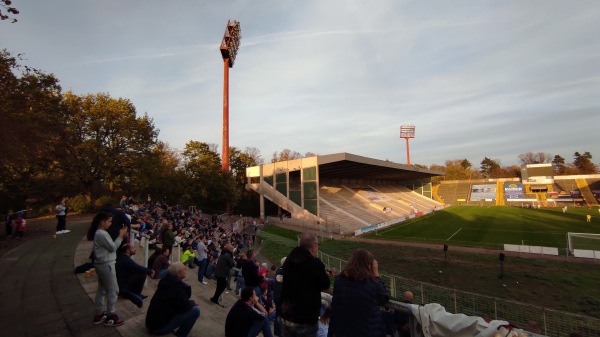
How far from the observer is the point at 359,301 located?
2758mm

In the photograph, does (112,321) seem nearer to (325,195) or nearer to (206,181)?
(206,181)

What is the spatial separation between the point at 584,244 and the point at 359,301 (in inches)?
1102

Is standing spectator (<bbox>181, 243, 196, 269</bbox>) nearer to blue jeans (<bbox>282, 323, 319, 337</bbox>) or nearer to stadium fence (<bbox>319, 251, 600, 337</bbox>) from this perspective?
stadium fence (<bbox>319, 251, 600, 337</bbox>)

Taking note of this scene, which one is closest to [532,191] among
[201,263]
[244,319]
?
[201,263]

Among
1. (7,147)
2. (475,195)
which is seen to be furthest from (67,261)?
(475,195)

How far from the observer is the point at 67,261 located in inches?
341

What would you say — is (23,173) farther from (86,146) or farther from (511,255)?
(511,255)

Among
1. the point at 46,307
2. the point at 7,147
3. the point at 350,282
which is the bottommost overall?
the point at 46,307

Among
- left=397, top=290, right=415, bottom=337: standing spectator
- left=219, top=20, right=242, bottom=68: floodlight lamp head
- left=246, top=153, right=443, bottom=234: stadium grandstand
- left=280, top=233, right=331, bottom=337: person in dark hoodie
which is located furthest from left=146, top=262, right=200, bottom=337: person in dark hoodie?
left=219, top=20, right=242, bottom=68: floodlight lamp head

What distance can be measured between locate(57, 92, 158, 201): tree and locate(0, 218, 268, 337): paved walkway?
17.6m

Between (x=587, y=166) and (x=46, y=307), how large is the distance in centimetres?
12424

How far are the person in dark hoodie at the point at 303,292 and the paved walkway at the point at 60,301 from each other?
8.85ft

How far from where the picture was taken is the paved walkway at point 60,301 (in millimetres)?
4676

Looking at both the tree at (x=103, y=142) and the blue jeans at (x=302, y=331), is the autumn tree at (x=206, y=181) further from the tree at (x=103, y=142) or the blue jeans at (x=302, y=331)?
the blue jeans at (x=302, y=331)
